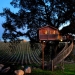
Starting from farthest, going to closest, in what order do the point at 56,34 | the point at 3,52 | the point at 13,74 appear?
1. the point at 3,52
2. the point at 56,34
3. the point at 13,74

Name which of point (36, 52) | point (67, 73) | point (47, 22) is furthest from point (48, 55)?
point (67, 73)

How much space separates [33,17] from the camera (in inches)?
971

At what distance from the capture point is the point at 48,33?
2198cm

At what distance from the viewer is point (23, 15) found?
81.4 ft

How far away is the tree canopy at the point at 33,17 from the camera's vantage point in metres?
24.3

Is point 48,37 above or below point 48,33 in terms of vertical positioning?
below

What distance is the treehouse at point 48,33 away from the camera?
2189cm

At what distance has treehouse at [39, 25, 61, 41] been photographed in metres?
21.9

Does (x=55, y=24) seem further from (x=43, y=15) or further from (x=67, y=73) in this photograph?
(x=67, y=73)

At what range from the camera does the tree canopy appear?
79.9 ft

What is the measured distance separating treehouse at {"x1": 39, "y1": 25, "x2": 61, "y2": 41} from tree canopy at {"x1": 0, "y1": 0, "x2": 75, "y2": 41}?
2.41 metres

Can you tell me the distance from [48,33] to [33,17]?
319 cm

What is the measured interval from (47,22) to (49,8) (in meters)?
1.18

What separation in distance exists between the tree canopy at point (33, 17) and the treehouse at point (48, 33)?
2411mm
